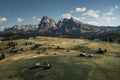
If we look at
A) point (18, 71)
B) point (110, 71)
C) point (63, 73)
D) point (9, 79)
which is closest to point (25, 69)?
point (18, 71)

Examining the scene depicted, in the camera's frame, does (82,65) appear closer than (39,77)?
No

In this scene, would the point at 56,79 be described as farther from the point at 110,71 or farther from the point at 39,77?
the point at 110,71

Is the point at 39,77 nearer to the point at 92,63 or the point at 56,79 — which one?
Answer: the point at 56,79

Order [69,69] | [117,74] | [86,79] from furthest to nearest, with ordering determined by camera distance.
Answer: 1. [69,69]
2. [117,74]
3. [86,79]

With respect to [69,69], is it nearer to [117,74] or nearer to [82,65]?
[82,65]

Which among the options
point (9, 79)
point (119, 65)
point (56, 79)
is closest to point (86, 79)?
point (56, 79)

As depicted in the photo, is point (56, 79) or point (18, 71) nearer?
point (56, 79)

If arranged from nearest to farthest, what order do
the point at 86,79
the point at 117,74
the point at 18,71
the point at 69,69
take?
the point at 86,79 < the point at 117,74 < the point at 69,69 < the point at 18,71

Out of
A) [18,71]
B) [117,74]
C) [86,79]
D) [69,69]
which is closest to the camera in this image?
[86,79]
